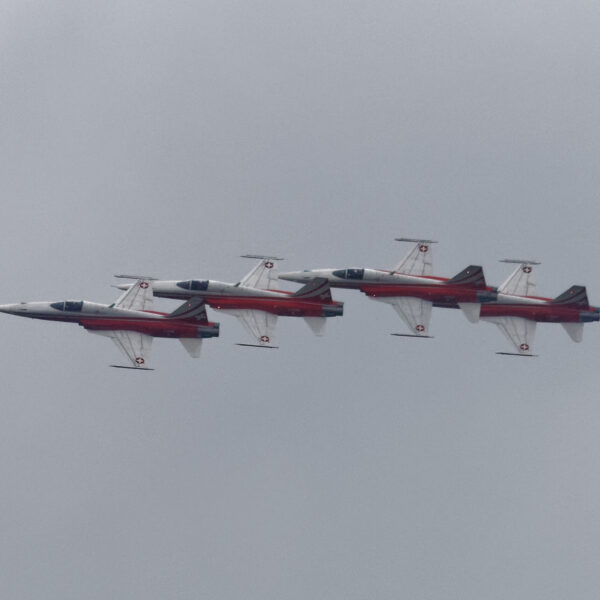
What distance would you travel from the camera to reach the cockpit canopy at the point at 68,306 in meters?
180

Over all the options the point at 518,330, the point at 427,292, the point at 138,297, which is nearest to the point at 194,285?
the point at 138,297

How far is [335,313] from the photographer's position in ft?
588

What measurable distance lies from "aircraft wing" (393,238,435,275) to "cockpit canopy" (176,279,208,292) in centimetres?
1825

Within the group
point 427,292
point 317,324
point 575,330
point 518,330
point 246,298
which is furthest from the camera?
point 575,330

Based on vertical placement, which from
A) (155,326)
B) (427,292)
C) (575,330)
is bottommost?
(155,326)

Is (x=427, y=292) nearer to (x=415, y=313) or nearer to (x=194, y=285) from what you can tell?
(x=415, y=313)

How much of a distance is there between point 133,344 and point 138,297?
4839 mm

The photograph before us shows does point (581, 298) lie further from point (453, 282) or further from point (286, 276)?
point (286, 276)

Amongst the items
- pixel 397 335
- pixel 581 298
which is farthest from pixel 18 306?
pixel 581 298

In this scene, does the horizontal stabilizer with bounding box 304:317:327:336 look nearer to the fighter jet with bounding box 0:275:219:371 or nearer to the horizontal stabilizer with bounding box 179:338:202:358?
the fighter jet with bounding box 0:275:219:371

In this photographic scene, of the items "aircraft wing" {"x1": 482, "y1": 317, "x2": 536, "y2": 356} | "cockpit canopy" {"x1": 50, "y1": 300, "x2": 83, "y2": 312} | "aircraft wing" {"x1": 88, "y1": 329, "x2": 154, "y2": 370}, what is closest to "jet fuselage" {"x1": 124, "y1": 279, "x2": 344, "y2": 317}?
"cockpit canopy" {"x1": 50, "y1": 300, "x2": 83, "y2": 312}

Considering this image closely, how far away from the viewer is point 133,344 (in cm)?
17825

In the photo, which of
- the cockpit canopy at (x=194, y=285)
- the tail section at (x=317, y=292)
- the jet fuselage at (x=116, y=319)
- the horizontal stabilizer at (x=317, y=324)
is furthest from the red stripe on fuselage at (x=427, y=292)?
the jet fuselage at (x=116, y=319)

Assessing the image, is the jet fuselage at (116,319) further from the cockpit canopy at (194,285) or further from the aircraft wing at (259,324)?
the cockpit canopy at (194,285)
